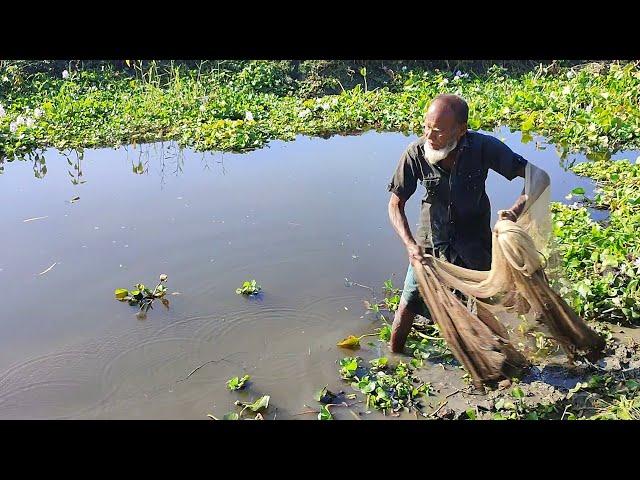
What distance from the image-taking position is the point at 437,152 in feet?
11.7

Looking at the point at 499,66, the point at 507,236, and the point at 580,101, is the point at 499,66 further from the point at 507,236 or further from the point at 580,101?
the point at 507,236

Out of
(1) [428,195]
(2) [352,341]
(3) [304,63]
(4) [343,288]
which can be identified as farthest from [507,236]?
(3) [304,63]

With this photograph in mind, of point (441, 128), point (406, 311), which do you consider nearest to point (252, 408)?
point (406, 311)

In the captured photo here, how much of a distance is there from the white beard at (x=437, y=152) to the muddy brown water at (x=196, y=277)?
51.0 inches

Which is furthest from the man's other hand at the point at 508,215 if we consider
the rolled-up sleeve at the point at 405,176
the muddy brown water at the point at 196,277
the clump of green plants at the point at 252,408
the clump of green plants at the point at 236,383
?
the clump of green plants at the point at 236,383

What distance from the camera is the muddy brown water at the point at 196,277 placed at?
13.3 feet

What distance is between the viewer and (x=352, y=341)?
432 cm

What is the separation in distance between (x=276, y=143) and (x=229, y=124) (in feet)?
2.83

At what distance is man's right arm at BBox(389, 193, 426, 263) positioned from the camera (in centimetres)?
353

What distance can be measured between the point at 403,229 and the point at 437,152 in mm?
475

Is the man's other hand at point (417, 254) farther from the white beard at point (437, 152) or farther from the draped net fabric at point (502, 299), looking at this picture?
the white beard at point (437, 152)

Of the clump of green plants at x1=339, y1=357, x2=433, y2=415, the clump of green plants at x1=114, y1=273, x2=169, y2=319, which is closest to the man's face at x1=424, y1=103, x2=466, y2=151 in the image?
the clump of green plants at x1=339, y1=357, x2=433, y2=415

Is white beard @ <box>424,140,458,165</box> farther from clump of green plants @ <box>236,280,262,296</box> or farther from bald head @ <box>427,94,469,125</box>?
clump of green plants @ <box>236,280,262,296</box>
